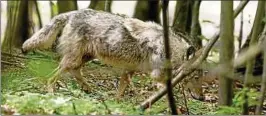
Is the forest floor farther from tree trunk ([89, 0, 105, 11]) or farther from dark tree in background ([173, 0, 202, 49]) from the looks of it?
dark tree in background ([173, 0, 202, 49])

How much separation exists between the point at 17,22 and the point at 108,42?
3.31 m

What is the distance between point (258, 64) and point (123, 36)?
0.93 meters

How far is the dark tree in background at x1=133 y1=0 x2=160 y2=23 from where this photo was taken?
795cm

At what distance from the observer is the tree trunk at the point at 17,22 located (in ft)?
23.8

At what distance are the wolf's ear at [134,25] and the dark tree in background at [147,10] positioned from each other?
3284mm

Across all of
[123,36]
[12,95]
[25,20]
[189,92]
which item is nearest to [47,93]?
[12,95]

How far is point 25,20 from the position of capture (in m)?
7.76

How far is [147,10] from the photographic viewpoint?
26.6 feet

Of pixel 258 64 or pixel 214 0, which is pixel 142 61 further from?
pixel 214 0

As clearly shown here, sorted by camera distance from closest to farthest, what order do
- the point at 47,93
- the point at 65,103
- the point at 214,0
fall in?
the point at 65,103 → the point at 47,93 → the point at 214,0

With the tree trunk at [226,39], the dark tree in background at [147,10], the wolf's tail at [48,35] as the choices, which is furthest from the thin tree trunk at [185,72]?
the dark tree in background at [147,10]

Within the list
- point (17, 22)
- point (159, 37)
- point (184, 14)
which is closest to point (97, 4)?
point (184, 14)

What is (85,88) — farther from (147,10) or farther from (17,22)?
(147,10)

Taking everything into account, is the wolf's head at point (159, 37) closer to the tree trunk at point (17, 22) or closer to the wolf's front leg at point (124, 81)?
the wolf's front leg at point (124, 81)
